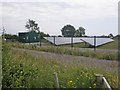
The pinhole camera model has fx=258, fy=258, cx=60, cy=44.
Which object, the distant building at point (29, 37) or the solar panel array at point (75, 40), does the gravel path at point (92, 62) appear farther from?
the distant building at point (29, 37)

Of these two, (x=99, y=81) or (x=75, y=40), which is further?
(x=75, y=40)

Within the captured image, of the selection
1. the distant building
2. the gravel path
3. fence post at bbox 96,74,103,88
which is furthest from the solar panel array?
fence post at bbox 96,74,103,88

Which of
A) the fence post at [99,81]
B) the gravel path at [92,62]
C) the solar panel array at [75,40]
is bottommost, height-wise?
the gravel path at [92,62]

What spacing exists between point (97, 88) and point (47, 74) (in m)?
1.45

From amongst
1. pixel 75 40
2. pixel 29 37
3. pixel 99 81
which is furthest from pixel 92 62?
pixel 29 37

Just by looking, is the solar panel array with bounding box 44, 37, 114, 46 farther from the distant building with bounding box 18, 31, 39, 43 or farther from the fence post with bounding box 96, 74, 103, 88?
the fence post with bounding box 96, 74, 103, 88

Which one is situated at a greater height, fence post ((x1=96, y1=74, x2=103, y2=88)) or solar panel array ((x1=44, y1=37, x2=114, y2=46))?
solar panel array ((x1=44, y1=37, x2=114, y2=46))

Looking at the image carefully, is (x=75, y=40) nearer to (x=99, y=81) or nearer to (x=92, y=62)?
(x=92, y=62)

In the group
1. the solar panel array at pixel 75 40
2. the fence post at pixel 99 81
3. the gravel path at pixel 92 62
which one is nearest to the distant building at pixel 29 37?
the solar panel array at pixel 75 40

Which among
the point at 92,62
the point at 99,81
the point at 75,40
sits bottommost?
the point at 92,62

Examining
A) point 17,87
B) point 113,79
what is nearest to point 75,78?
point 113,79

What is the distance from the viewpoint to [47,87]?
533 cm

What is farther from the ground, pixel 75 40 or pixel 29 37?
pixel 29 37

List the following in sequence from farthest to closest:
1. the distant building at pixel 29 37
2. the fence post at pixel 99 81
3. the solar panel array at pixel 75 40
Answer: the distant building at pixel 29 37, the solar panel array at pixel 75 40, the fence post at pixel 99 81
